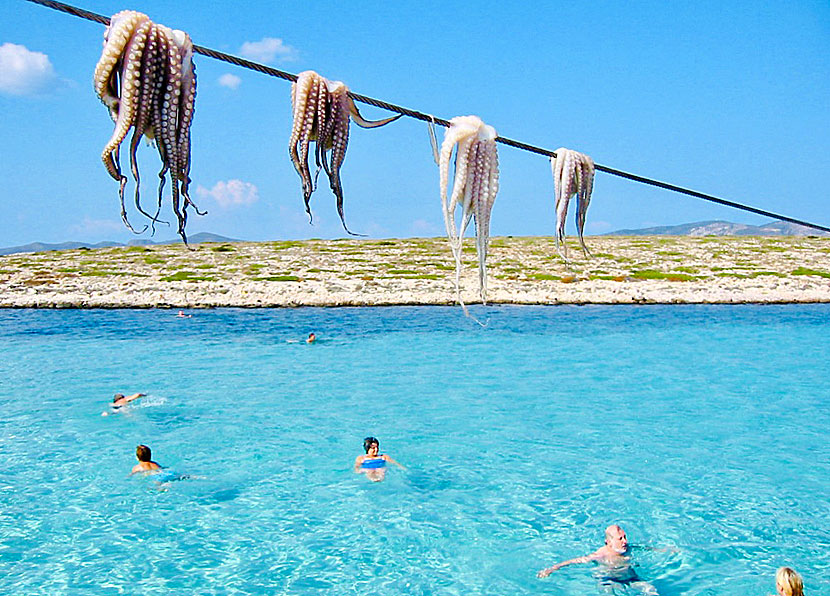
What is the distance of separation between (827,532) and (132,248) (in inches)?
2578

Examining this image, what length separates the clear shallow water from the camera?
11453mm

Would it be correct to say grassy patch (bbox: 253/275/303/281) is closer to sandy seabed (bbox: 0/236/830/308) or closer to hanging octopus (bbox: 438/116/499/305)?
sandy seabed (bbox: 0/236/830/308)

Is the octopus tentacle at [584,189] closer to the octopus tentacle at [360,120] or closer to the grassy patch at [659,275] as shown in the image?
the octopus tentacle at [360,120]

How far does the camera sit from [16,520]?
523 inches

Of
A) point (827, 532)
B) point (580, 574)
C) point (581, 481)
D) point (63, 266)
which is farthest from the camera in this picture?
point (63, 266)

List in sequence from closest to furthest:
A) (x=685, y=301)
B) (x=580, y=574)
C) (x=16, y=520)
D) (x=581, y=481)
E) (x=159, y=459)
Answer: (x=580, y=574), (x=16, y=520), (x=581, y=481), (x=159, y=459), (x=685, y=301)

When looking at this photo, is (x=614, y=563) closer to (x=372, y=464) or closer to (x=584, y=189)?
(x=372, y=464)

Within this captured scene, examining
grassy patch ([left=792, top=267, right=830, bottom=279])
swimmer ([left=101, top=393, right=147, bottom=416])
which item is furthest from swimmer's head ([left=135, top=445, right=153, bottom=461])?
grassy patch ([left=792, top=267, right=830, bottom=279])

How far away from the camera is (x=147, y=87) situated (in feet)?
12.8

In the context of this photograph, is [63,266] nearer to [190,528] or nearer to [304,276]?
[304,276]

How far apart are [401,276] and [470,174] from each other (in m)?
44.8

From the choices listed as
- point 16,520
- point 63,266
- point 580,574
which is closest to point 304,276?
point 63,266

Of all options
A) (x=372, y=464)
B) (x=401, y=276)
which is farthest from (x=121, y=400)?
(x=401, y=276)

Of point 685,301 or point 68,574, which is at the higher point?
point 685,301
